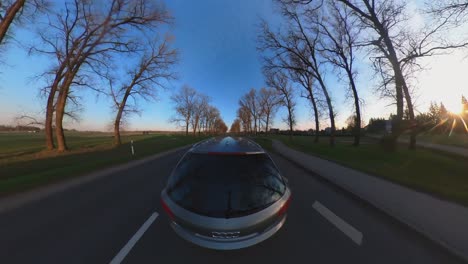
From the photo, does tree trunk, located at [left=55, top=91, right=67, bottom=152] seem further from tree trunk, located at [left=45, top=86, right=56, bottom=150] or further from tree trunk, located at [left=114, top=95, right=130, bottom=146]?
tree trunk, located at [left=114, top=95, right=130, bottom=146]

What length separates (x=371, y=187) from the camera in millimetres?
7340

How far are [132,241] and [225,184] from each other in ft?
6.04

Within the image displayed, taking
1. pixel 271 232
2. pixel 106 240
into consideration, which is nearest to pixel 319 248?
pixel 271 232

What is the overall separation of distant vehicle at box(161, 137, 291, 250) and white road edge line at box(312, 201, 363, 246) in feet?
5.06

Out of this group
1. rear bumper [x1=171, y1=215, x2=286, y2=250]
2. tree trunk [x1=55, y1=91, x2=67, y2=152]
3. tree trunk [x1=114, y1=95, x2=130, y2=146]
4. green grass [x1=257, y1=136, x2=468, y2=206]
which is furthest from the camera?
tree trunk [x1=114, y1=95, x2=130, y2=146]

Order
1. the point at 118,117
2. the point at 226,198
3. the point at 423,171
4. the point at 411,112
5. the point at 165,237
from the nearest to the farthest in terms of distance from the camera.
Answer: the point at 226,198
the point at 165,237
the point at 423,171
the point at 411,112
the point at 118,117

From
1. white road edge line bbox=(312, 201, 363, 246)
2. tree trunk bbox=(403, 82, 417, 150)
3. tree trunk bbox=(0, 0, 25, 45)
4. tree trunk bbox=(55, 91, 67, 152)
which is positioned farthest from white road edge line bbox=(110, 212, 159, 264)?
tree trunk bbox=(55, 91, 67, 152)

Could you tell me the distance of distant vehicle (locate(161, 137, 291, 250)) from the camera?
10.2 ft

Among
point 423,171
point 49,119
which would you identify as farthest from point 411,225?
point 49,119

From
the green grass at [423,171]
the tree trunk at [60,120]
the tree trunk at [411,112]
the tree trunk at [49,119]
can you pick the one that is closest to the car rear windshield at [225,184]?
the green grass at [423,171]

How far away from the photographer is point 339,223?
4773 mm

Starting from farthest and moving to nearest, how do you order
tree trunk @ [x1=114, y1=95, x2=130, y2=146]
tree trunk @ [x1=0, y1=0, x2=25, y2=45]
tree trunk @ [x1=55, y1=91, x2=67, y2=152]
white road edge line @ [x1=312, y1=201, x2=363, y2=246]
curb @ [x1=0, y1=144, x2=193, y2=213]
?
tree trunk @ [x1=114, y1=95, x2=130, y2=146] → tree trunk @ [x1=55, y1=91, x2=67, y2=152] → tree trunk @ [x1=0, y1=0, x2=25, y2=45] → curb @ [x1=0, y1=144, x2=193, y2=213] → white road edge line @ [x1=312, y1=201, x2=363, y2=246]

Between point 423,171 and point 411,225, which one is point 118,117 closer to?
Answer: point 423,171

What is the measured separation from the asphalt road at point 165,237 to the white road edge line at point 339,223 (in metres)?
0.02
